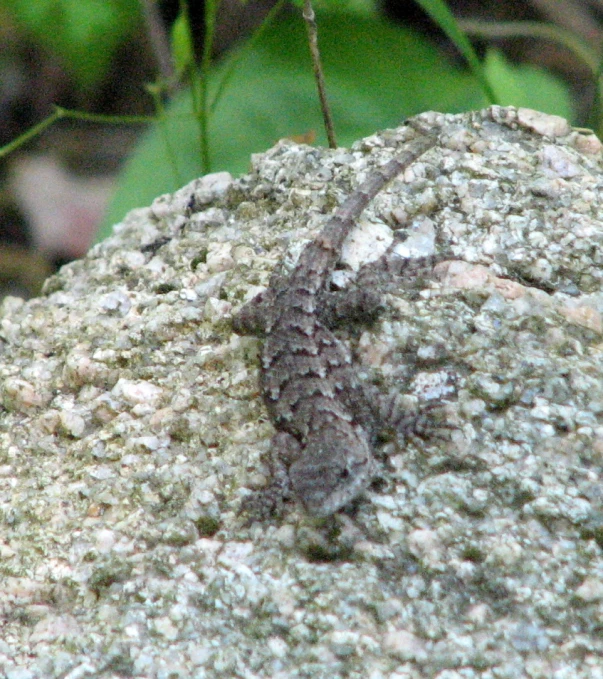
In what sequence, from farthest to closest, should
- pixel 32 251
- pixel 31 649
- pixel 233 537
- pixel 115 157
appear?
pixel 115 157 → pixel 32 251 → pixel 233 537 → pixel 31 649

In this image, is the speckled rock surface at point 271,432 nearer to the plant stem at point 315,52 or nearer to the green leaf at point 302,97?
the plant stem at point 315,52

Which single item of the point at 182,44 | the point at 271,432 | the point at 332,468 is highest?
the point at 182,44

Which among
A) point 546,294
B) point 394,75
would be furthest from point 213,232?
point 394,75

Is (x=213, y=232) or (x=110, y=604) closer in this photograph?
(x=110, y=604)

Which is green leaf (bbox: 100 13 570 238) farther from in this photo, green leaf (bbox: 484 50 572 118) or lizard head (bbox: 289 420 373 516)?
lizard head (bbox: 289 420 373 516)

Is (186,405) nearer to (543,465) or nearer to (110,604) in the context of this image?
(110,604)

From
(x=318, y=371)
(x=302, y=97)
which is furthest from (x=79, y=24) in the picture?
(x=318, y=371)

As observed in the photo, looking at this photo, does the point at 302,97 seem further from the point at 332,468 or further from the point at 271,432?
the point at 332,468
